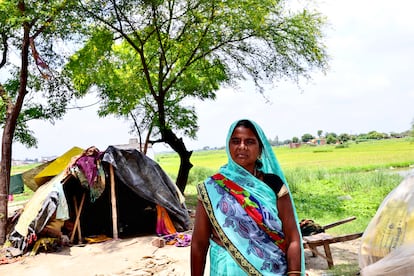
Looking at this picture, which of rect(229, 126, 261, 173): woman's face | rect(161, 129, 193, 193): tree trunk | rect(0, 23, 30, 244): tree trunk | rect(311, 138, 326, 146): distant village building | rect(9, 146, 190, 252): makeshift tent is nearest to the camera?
rect(229, 126, 261, 173): woman's face

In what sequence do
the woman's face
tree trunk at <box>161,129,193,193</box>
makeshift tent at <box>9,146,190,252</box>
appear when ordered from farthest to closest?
tree trunk at <box>161,129,193,193</box>, makeshift tent at <box>9,146,190,252</box>, the woman's face

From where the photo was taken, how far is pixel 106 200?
31.8 feet

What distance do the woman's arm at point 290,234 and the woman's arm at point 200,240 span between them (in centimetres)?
37

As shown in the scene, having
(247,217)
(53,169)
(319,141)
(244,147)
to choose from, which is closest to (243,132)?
(244,147)

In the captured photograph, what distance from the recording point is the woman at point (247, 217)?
1.80 m

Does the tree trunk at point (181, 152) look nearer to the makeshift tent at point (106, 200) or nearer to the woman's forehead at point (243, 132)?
the makeshift tent at point (106, 200)

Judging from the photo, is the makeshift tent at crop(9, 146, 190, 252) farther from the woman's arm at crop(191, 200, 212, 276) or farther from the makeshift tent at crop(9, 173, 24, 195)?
the woman's arm at crop(191, 200, 212, 276)

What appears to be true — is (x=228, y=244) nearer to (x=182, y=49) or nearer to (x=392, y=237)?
(x=392, y=237)

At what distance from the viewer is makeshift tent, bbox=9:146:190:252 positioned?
7.66m

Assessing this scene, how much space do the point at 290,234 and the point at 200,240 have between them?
446mm

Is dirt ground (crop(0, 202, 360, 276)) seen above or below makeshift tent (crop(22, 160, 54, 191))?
below

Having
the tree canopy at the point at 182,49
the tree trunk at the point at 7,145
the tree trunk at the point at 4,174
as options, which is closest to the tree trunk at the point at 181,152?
the tree canopy at the point at 182,49

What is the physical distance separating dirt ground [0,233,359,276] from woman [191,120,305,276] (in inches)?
157

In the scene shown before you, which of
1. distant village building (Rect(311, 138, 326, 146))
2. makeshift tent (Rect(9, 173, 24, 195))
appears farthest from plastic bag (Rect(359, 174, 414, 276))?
distant village building (Rect(311, 138, 326, 146))
